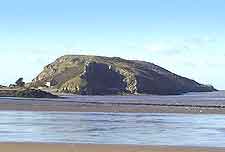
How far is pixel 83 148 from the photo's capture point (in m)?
21.1

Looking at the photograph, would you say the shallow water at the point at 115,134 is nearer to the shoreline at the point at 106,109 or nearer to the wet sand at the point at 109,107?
the shoreline at the point at 106,109

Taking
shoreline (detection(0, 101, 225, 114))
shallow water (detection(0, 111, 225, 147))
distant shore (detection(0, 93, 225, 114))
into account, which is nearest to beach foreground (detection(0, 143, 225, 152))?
shallow water (detection(0, 111, 225, 147))

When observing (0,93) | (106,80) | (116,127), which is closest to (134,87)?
(106,80)

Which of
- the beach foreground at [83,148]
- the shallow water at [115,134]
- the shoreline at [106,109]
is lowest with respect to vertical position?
the beach foreground at [83,148]

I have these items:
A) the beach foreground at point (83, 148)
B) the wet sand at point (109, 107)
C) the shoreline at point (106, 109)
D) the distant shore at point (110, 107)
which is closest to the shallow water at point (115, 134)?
the beach foreground at point (83, 148)

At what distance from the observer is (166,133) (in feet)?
92.6

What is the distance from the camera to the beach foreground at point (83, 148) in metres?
20.7

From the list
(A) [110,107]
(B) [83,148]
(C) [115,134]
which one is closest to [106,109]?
(A) [110,107]

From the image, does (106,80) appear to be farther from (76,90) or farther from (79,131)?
(79,131)

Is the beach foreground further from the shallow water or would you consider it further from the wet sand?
the wet sand

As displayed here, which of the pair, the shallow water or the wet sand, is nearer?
the shallow water

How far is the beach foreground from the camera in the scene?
20.7m

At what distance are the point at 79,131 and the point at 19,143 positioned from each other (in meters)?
6.77

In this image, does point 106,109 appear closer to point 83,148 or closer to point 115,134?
point 115,134
